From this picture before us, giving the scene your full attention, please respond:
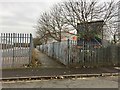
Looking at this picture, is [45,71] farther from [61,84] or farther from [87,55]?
[87,55]

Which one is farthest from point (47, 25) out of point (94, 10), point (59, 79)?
→ point (59, 79)

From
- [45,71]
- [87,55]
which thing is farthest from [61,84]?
[87,55]

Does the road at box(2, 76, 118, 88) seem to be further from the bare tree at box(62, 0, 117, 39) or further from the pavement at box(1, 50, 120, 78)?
the bare tree at box(62, 0, 117, 39)

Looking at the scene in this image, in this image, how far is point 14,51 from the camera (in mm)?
14375

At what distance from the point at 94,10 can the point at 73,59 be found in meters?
6.02

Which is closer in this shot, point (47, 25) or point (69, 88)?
point (69, 88)

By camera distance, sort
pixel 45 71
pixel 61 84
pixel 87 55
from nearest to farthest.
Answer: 1. pixel 61 84
2. pixel 45 71
3. pixel 87 55

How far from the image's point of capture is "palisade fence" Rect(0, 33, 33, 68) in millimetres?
14000

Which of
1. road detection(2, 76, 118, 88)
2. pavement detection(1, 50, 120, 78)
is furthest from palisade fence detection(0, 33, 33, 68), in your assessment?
road detection(2, 76, 118, 88)

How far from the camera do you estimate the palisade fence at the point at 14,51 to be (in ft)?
45.9

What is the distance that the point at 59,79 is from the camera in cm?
1062

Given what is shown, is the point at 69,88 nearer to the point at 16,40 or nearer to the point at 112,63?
the point at 16,40

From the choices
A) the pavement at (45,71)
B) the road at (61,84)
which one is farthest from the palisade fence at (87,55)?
the road at (61,84)

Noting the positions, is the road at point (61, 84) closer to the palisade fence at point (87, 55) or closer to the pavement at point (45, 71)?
the pavement at point (45, 71)
